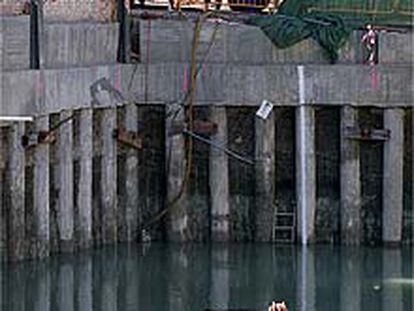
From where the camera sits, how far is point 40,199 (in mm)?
31125

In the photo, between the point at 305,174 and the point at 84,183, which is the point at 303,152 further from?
the point at 84,183

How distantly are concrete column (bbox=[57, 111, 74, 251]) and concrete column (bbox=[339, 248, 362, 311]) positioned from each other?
4.35 metres

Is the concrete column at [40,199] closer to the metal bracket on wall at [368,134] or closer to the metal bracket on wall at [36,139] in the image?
the metal bracket on wall at [36,139]

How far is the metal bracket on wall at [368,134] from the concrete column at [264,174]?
4.19 feet

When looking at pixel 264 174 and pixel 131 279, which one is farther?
pixel 264 174

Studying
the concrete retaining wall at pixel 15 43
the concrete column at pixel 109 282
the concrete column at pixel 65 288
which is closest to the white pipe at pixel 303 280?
the concrete column at pixel 109 282

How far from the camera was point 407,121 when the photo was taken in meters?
33.2

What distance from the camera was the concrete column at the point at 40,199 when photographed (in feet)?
102

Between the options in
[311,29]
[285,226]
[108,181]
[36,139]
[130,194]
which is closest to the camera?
[36,139]

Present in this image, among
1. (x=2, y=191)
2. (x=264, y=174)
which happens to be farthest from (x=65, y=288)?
(x=264, y=174)

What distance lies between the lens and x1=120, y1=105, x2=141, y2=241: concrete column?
109 ft

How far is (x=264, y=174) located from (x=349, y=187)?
4.60ft

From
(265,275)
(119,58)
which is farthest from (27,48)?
(265,275)

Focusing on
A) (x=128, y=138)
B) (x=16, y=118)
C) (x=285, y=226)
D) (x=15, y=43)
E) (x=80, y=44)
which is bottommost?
(x=285, y=226)
